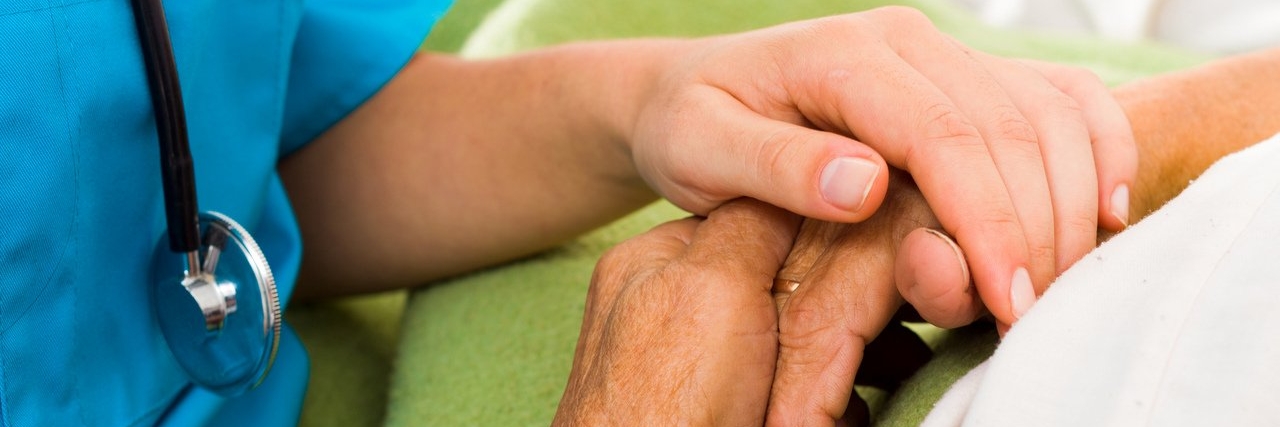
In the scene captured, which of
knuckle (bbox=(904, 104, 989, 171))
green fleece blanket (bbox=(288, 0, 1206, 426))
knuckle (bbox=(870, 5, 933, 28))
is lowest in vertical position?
green fleece blanket (bbox=(288, 0, 1206, 426))

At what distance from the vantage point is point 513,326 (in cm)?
74

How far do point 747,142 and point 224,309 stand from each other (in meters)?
0.28

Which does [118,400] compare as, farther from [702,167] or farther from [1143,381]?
[1143,381]

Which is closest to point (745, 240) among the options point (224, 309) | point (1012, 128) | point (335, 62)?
point (1012, 128)

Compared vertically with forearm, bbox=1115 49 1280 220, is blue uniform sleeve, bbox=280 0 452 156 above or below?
below

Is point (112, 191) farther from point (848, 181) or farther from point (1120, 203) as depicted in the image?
point (1120, 203)

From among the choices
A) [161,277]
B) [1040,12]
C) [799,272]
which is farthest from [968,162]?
[1040,12]

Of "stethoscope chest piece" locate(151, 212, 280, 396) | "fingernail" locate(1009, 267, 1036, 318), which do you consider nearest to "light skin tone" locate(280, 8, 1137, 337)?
"fingernail" locate(1009, 267, 1036, 318)

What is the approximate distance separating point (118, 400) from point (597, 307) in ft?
0.88

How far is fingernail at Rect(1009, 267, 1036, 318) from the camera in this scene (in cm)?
43

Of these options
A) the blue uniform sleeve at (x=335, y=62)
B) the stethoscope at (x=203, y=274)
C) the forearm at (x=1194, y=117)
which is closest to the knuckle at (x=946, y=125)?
the forearm at (x=1194, y=117)

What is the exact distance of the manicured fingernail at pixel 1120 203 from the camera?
51 cm

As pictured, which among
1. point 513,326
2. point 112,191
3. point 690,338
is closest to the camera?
point 690,338

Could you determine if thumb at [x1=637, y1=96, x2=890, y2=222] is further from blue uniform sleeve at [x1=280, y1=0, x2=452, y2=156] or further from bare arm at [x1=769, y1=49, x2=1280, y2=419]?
blue uniform sleeve at [x1=280, y1=0, x2=452, y2=156]
